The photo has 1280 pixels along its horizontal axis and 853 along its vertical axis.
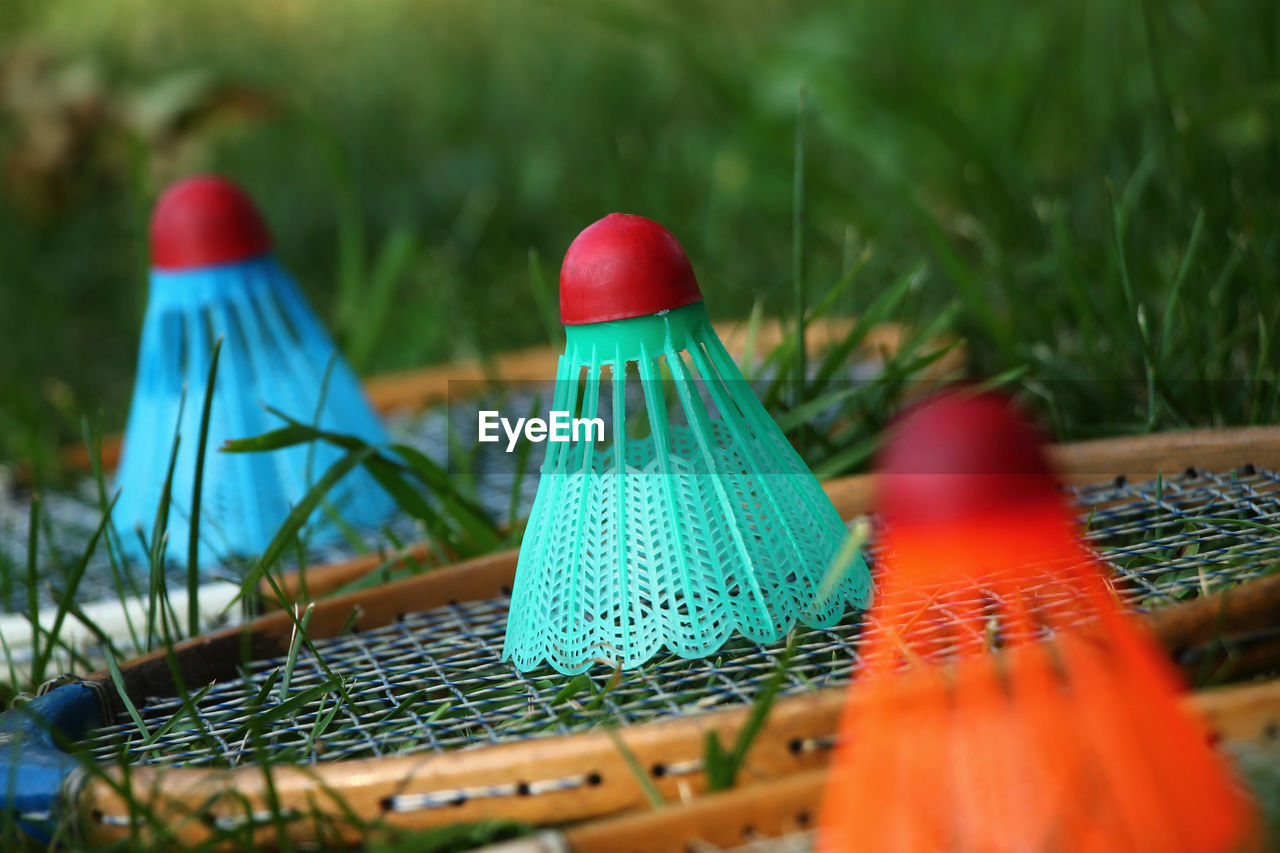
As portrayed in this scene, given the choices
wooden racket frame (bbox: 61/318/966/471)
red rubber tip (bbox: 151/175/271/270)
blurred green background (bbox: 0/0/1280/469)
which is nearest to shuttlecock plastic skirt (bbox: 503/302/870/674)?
blurred green background (bbox: 0/0/1280/469)

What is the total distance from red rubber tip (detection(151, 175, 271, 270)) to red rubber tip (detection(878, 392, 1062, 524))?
3.53ft

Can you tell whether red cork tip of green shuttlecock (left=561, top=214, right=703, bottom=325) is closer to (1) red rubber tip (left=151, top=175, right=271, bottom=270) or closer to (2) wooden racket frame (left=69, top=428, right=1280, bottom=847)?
(2) wooden racket frame (left=69, top=428, right=1280, bottom=847)

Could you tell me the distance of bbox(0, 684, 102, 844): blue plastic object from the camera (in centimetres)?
91

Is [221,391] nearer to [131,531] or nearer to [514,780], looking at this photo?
[131,531]

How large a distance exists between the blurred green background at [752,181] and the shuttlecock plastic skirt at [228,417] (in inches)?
13.1

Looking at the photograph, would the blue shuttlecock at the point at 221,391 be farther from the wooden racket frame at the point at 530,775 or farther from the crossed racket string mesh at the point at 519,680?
the wooden racket frame at the point at 530,775

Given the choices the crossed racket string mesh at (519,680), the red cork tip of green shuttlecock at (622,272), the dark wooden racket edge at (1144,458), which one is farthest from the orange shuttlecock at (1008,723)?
the dark wooden racket edge at (1144,458)

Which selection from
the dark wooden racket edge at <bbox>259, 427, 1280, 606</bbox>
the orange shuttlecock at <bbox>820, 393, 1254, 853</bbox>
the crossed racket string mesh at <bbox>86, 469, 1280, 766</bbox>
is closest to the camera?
the orange shuttlecock at <bbox>820, 393, 1254, 853</bbox>

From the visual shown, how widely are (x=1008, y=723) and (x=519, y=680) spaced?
1.42 ft

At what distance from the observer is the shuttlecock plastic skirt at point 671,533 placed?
1024mm

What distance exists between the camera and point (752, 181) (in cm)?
289

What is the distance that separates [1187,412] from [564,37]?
3.26m

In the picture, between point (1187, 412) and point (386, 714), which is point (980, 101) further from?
point (386, 714)

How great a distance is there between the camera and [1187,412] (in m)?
1.52
